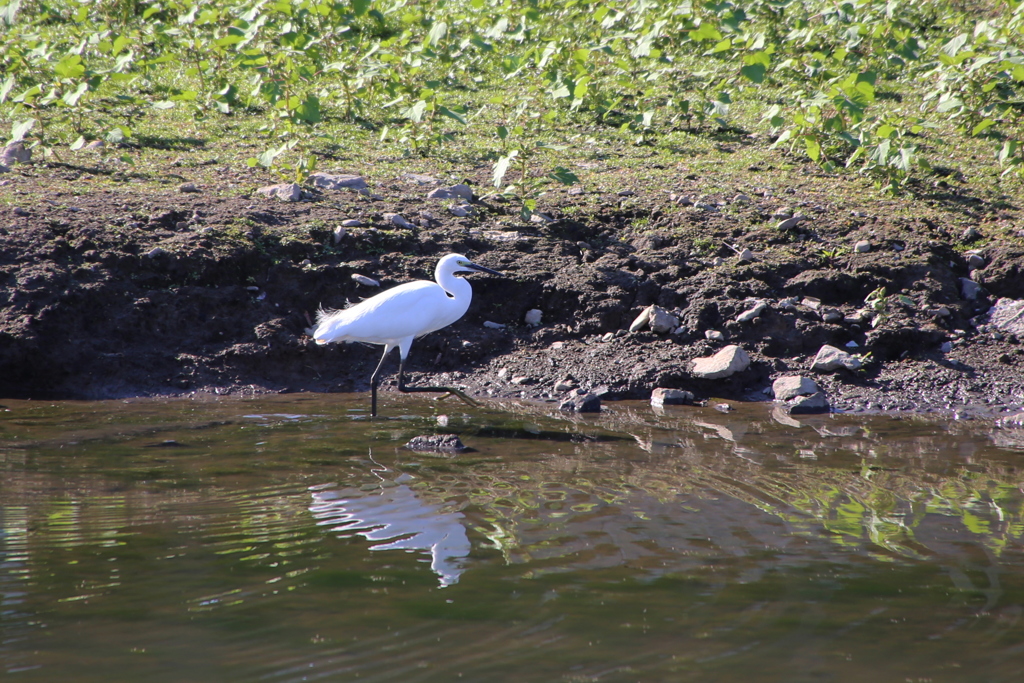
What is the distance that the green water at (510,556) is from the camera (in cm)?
248

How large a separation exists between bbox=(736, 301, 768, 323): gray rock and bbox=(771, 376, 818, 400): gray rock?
603 mm

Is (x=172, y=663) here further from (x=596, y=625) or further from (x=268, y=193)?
(x=268, y=193)

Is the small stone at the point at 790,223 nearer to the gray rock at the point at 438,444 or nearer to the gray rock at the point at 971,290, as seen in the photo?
the gray rock at the point at 971,290

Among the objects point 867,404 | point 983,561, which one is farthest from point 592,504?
point 867,404

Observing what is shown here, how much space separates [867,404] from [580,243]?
2.78 meters

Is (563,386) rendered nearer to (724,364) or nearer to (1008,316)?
(724,364)

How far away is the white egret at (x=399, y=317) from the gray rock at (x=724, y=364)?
1.74 m

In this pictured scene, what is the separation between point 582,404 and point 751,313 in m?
1.63

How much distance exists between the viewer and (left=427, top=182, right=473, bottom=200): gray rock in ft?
26.4

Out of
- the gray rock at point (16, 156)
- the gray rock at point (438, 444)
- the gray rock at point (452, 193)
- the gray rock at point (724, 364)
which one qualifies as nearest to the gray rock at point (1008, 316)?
the gray rock at point (724, 364)

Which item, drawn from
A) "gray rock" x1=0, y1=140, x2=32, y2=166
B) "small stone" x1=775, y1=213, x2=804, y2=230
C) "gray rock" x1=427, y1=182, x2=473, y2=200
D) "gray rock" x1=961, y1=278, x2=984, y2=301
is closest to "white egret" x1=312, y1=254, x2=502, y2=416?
"gray rock" x1=427, y1=182, x2=473, y2=200

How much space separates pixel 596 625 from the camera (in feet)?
8.70

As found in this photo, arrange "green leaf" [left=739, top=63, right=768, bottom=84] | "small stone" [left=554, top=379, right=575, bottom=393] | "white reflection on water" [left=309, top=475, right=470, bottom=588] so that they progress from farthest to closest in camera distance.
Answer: "small stone" [left=554, top=379, right=575, bottom=393], "green leaf" [left=739, top=63, right=768, bottom=84], "white reflection on water" [left=309, top=475, right=470, bottom=588]

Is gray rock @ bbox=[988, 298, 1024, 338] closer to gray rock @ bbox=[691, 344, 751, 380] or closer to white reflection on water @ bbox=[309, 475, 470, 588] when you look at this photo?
gray rock @ bbox=[691, 344, 751, 380]
